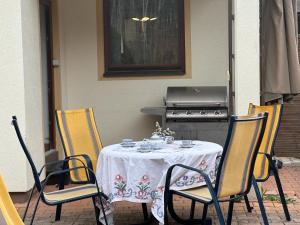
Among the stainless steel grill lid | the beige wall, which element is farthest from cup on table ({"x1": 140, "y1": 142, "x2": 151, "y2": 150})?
the beige wall

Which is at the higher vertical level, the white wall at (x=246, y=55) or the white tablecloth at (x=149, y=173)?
the white wall at (x=246, y=55)

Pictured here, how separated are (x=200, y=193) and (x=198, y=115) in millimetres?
2982

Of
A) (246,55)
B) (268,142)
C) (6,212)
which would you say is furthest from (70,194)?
(246,55)

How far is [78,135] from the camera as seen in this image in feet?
19.7

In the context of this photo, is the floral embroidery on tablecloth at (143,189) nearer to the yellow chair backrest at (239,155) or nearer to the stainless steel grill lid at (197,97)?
the yellow chair backrest at (239,155)

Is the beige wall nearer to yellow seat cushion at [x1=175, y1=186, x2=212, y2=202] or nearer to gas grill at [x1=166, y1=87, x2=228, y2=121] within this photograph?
gas grill at [x1=166, y1=87, x2=228, y2=121]

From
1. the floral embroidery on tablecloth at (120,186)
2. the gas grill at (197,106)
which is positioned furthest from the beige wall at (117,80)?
the floral embroidery on tablecloth at (120,186)

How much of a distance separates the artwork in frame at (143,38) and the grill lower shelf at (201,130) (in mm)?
1190

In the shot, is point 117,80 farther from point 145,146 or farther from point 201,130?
point 145,146

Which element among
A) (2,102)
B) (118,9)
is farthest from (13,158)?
(118,9)

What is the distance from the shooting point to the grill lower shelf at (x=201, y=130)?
24.6 ft

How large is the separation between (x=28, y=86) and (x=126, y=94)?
7.62ft

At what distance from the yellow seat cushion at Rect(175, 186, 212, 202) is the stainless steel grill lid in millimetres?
2883

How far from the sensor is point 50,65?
836 centimetres
